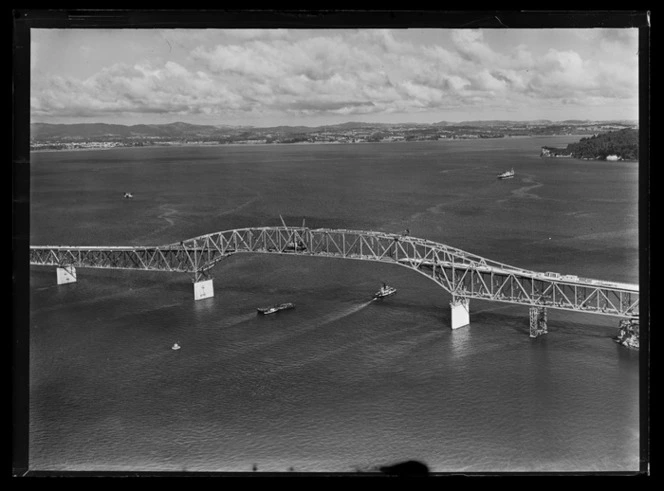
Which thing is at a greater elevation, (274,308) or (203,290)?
(203,290)

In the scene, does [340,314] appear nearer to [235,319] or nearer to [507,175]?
[235,319]

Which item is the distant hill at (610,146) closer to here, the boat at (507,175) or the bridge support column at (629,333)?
the boat at (507,175)

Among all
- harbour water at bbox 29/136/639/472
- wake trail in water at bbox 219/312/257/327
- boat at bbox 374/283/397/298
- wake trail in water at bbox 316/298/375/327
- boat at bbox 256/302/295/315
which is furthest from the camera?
boat at bbox 374/283/397/298

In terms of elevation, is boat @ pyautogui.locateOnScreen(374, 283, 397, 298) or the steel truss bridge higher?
the steel truss bridge

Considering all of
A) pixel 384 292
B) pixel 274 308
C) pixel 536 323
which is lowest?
pixel 536 323

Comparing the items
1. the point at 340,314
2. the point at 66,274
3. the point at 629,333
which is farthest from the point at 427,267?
the point at 66,274

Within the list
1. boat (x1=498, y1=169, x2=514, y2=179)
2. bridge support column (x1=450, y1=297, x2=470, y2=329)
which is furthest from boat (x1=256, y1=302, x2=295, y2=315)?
boat (x1=498, y1=169, x2=514, y2=179)

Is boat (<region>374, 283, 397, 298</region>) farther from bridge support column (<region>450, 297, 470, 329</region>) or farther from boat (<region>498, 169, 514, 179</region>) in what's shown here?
boat (<region>498, 169, 514, 179</region>)
